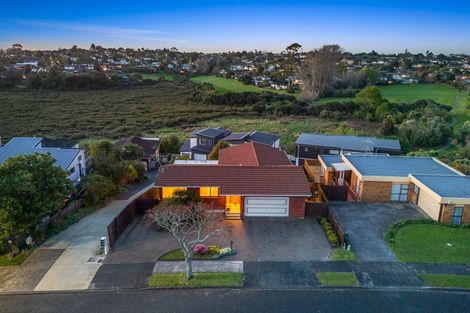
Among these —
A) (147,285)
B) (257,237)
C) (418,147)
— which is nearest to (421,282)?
(257,237)

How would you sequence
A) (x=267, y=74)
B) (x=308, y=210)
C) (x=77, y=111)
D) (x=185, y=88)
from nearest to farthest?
(x=308, y=210)
(x=77, y=111)
(x=185, y=88)
(x=267, y=74)

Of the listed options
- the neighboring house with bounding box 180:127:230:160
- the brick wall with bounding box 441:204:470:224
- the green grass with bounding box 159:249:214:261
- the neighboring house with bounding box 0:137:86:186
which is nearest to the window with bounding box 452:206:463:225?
the brick wall with bounding box 441:204:470:224

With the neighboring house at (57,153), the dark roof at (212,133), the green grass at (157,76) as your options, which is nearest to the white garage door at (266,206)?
the neighboring house at (57,153)

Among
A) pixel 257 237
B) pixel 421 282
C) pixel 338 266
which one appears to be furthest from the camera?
pixel 257 237

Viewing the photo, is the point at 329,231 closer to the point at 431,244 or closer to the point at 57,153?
the point at 431,244

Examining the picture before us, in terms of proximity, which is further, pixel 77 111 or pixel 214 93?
pixel 214 93

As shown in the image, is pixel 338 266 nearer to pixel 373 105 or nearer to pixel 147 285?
pixel 147 285

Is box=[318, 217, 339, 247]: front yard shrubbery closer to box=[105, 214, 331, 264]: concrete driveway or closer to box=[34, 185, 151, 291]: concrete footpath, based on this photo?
box=[105, 214, 331, 264]: concrete driveway
